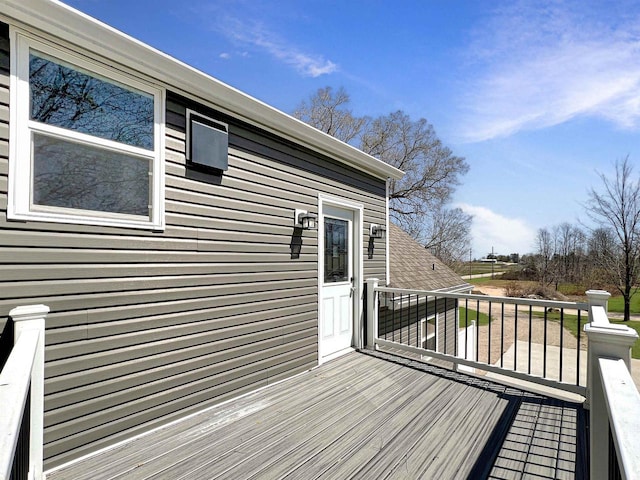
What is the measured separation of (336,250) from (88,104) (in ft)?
10.6

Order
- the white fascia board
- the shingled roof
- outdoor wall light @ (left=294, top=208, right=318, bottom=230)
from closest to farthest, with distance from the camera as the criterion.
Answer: the white fascia board, outdoor wall light @ (left=294, top=208, right=318, bottom=230), the shingled roof

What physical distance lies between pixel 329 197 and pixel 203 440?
9.96ft

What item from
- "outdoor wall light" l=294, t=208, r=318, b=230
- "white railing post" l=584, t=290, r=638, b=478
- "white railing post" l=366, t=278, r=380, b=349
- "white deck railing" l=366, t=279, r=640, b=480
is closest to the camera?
"white deck railing" l=366, t=279, r=640, b=480

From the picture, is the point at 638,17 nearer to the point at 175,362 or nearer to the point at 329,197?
the point at 329,197

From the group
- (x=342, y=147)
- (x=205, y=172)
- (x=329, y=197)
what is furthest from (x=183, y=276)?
(x=342, y=147)

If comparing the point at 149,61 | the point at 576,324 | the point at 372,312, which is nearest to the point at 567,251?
the point at 576,324

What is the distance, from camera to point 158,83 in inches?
105

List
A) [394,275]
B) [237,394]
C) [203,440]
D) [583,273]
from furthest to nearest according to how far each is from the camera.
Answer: [583,273]
[394,275]
[237,394]
[203,440]

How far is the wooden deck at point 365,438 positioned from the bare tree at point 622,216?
13.9m

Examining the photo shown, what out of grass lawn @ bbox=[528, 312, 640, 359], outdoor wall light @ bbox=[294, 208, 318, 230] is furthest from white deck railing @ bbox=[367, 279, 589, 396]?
outdoor wall light @ bbox=[294, 208, 318, 230]

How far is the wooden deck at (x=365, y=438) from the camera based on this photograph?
85.6 inches

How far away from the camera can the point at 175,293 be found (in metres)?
2.78

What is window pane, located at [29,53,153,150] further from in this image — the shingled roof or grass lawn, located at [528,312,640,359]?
grass lawn, located at [528,312,640,359]

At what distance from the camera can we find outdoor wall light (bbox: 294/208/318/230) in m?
3.96
